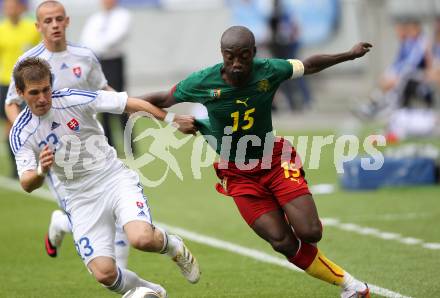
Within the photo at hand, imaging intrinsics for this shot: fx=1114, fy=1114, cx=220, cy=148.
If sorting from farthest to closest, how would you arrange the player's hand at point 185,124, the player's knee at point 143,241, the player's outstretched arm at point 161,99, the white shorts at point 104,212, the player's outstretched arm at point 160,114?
the player's outstretched arm at point 161,99
the player's hand at point 185,124
the player's outstretched arm at point 160,114
the white shorts at point 104,212
the player's knee at point 143,241

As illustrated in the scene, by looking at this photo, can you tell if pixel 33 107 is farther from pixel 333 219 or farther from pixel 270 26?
pixel 270 26

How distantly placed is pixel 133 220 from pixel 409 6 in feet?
74.2

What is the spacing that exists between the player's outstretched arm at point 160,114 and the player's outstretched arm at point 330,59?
3.25ft

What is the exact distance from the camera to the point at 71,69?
394 inches

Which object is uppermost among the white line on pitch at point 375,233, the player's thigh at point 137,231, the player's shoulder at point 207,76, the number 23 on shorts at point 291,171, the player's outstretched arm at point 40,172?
the player's shoulder at point 207,76

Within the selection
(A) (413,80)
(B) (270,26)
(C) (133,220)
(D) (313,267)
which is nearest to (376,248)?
(D) (313,267)

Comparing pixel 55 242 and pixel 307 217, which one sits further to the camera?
pixel 55 242

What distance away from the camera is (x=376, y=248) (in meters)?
11.0

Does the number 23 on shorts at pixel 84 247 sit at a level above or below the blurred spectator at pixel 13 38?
above

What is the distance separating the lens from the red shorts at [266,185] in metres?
8.39

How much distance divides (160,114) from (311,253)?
5.05 feet

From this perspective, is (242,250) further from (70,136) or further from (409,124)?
(409,124)

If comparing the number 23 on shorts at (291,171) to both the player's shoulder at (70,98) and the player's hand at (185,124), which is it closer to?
the player's hand at (185,124)

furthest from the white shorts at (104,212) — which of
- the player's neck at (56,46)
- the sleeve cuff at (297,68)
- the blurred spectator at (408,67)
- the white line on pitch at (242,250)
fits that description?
the blurred spectator at (408,67)
